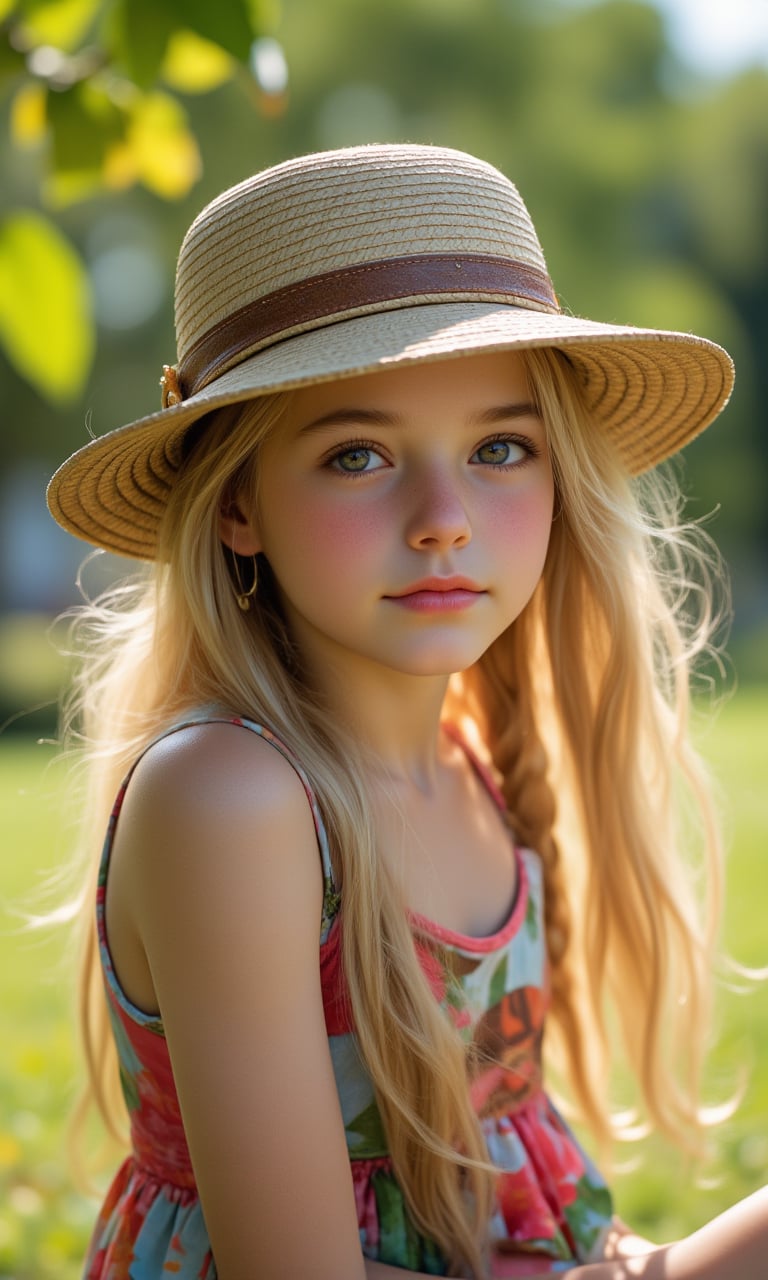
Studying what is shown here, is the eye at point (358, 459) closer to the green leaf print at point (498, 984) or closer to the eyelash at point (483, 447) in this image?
the eyelash at point (483, 447)

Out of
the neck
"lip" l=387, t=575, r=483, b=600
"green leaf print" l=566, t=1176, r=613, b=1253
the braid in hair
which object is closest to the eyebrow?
"lip" l=387, t=575, r=483, b=600

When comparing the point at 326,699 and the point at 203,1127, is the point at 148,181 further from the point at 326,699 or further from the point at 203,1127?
the point at 203,1127

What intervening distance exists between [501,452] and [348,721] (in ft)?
1.60

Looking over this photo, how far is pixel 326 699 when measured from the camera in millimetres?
2229

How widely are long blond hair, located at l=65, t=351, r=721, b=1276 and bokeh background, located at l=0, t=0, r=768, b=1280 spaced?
0.40m

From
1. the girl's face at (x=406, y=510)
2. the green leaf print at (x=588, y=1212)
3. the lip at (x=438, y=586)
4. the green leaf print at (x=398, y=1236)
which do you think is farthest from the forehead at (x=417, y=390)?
the green leaf print at (x=588, y=1212)

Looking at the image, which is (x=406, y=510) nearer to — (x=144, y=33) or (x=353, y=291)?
(x=353, y=291)

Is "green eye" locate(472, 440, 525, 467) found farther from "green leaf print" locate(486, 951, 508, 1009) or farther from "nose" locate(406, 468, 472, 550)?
"green leaf print" locate(486, 951, 508, 1009)

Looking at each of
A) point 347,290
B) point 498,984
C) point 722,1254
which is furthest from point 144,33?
point 722,1254

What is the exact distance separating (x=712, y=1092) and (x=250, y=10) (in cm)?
290

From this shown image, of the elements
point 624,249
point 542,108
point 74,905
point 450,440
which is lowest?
point 74,905

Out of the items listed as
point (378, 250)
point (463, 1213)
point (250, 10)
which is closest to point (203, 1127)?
point (463, 1213)

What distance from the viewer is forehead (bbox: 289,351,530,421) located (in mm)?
1970

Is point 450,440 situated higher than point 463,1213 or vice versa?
point 450,440
